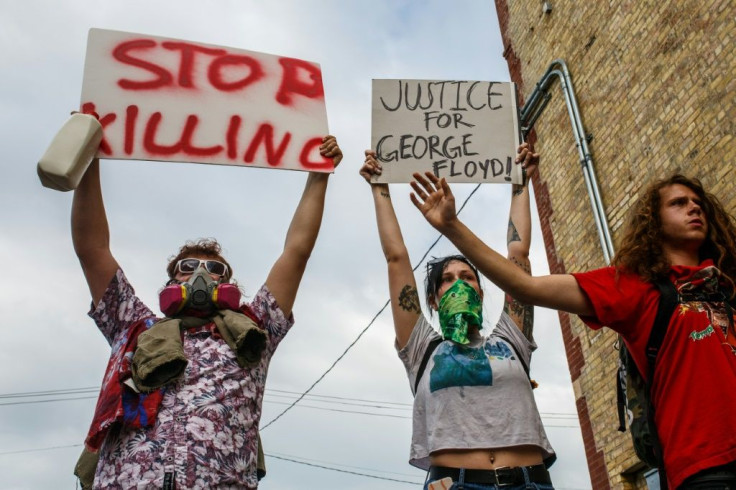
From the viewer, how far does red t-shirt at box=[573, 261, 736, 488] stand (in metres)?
2.33

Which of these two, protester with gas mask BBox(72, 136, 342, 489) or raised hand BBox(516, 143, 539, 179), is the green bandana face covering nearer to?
protester with gas mask BBox(72, 136, 342, 489)

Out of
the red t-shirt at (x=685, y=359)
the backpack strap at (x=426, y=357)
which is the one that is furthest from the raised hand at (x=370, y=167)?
the red t-shirt at (x=685, y=359)

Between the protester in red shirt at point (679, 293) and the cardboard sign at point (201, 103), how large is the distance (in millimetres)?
988

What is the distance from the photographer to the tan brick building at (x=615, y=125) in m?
6.41

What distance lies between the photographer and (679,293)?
2.67 metres

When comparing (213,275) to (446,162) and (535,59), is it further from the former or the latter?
(535,59)

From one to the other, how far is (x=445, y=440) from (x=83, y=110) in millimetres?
2234

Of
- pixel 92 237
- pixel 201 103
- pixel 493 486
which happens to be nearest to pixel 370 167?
pixel 201 103

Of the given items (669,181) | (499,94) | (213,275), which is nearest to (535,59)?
(499,94)

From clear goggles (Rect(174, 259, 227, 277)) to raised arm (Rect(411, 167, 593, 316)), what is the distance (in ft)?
3.32

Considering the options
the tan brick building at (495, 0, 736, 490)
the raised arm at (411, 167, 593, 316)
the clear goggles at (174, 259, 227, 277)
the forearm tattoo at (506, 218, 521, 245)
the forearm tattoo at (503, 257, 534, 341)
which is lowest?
the raised arm at (411, 167, 593, 316)

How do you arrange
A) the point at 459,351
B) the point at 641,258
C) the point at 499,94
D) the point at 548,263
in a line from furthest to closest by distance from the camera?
the point at 548,263 → the point at 499,94 → the point at 459,351 → the point at 641,258

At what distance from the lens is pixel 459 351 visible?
132 inches

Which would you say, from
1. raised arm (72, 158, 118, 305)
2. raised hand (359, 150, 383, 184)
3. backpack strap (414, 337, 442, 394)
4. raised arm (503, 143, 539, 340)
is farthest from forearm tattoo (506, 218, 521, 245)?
raised arm (72, 158, 118, 305)
